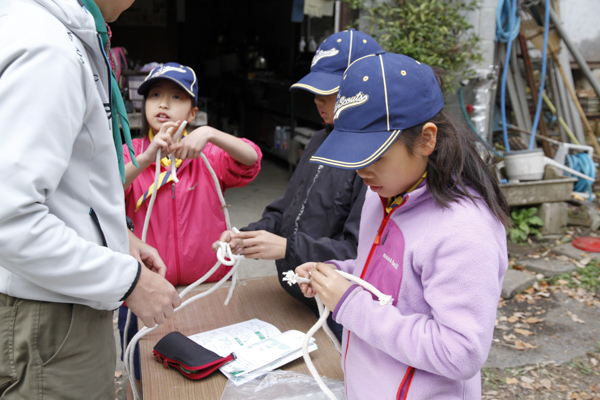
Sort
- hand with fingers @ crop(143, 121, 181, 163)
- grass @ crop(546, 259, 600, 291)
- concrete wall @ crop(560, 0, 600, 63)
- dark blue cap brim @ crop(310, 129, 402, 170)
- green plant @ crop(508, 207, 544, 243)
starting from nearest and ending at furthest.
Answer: dark blue cap brim @ crop(310, 129, 402, 170)
hand with fingers @ crop(143, 121, 181, 163)
grass @ crop(546, 259, 600, 291)
green plant @ crop(508, 207, 544, 243)
concrete wall @ crop(560, 0, 600, 63)

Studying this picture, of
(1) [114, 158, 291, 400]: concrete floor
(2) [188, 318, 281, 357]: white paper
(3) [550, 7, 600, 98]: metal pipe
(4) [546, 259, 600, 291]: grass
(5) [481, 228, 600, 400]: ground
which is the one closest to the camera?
(2) [188, 318, 281, 357]: white paper

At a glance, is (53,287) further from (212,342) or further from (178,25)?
(178,25)

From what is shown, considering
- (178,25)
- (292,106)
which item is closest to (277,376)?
(292,106)

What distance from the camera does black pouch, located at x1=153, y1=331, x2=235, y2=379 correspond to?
143 cm

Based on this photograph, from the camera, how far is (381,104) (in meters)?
1.06

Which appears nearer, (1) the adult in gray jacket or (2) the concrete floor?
(1) the adult in gray jacket

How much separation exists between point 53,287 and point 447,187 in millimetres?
897

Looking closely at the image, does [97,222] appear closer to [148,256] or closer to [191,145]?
[148,256]

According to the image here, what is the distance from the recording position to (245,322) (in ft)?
5.73

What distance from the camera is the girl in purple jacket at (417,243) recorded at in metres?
0.97

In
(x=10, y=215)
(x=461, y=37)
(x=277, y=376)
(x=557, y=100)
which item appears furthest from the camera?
(x=557, y=100)

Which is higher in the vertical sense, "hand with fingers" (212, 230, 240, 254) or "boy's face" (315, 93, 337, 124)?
"boy's face" (315, 93, 337, 124)

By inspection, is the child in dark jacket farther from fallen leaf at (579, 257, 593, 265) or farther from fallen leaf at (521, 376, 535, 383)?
fallen leaf at (579, 257, 593, 265)

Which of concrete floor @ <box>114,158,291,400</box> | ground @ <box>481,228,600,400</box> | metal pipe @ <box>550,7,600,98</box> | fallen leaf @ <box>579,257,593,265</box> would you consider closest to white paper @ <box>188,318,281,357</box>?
ground @ <box>481,228,600,400</box>
